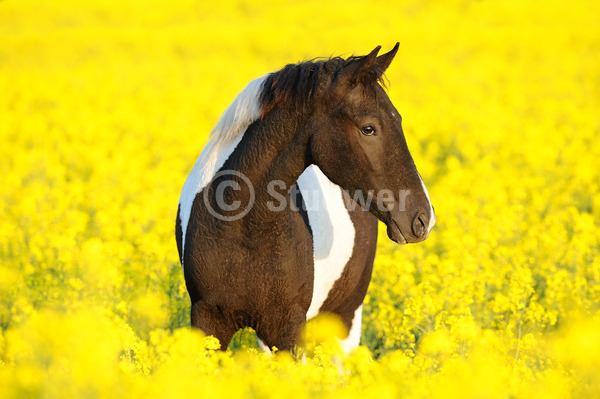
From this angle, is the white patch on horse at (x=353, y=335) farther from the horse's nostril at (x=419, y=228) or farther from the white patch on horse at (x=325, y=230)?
the horse's nostril at (x=419, y=228)

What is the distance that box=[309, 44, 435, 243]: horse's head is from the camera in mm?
3053

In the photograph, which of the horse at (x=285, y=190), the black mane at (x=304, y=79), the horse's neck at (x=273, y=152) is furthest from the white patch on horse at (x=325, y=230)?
the black mane at (x=304, y=79)

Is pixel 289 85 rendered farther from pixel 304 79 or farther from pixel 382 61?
pixel 382 61

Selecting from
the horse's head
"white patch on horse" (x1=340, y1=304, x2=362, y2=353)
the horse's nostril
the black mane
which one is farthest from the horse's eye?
"white patch on horse" (x1=340, y1=304, x2=362, y2=353)

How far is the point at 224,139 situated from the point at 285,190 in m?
0.43

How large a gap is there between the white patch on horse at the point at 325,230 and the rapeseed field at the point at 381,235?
0.36m

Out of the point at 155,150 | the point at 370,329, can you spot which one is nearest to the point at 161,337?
the point at 370,329

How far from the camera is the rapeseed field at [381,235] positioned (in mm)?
2879

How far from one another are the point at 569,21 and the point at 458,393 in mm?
30593

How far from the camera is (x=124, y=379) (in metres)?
2.86

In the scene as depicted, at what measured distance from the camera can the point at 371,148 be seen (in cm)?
307

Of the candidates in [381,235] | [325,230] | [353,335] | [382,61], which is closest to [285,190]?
[325,230]

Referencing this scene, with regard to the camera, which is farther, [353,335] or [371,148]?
[353,335]

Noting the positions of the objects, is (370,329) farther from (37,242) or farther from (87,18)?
(87,18)
